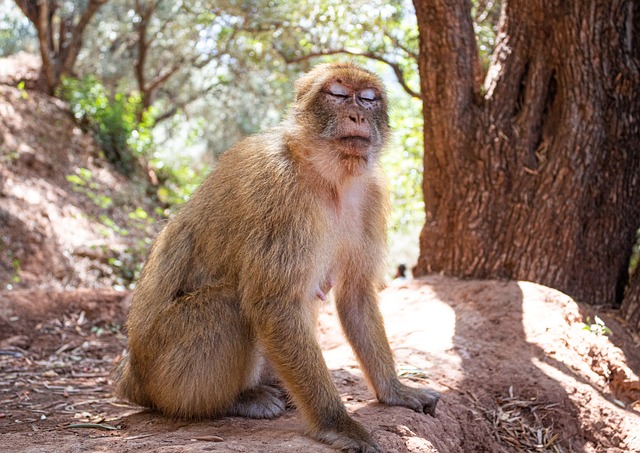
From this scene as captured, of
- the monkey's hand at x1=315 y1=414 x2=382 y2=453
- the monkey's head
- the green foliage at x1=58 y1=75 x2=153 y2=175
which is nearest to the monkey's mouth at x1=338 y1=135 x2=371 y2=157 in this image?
the monkey's head

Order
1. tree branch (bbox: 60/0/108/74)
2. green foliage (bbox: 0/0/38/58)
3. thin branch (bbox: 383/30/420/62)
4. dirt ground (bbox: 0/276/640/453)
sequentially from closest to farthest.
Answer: dirt ground (bbox: 0/276/640/453) → thin branch (bbox: 383/30/420/62) → tree branch (bbox: 60/0/108/74) → green foliage (bbox: 0/0/38/58)

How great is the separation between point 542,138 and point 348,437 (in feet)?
11.5

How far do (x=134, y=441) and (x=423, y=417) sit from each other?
1576 millimetres

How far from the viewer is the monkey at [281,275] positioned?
357cm

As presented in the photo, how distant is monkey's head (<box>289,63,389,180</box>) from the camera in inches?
144

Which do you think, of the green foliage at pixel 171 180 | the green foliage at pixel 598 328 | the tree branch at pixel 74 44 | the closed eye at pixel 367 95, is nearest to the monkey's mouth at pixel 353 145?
the closed eye at pixel 367 95

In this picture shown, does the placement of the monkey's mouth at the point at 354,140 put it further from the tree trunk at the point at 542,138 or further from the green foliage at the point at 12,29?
the green foliage at the point at 12,29

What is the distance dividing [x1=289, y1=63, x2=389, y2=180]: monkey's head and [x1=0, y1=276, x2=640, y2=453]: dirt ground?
4.60 feet

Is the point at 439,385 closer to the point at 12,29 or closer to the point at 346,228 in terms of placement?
the point at 346,228

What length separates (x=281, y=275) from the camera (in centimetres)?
358

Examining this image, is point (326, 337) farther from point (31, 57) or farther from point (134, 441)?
point (31, 57)

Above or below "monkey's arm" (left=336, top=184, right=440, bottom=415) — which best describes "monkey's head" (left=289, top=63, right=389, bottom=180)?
above

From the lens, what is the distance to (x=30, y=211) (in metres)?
10.2

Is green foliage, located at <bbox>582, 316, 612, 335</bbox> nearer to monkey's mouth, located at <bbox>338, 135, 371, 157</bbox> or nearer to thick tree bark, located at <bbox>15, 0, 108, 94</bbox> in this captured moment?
monkey's mouth, located at <bbox>338, 135, 371, 157</bbox>
